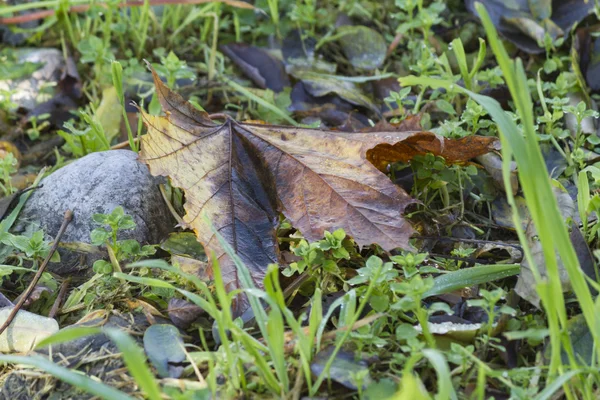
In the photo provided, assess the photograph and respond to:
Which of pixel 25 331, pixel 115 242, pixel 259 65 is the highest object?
pixel 259 65

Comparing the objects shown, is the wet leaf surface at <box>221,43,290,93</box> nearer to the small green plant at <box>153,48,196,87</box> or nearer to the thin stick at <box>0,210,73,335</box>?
the small green plant at <box>153,48,196,87</box>

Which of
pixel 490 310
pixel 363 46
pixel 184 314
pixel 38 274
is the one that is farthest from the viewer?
pixel 363 46

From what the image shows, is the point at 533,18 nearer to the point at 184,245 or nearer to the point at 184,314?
the point at 184,245

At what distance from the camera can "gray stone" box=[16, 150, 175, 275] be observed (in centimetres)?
188

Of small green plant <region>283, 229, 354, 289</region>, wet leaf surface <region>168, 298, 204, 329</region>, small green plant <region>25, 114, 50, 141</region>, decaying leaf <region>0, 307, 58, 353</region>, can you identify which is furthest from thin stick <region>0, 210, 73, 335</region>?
small green plant <region>25, 114, 50, 141</region>

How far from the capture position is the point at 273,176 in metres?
1.83

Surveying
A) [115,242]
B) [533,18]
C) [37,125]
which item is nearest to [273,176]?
[115,242]

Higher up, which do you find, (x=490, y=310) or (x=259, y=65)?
(x=259, y=65)

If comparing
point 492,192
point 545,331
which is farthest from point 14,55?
point 545,331

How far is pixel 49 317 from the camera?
1677 mm

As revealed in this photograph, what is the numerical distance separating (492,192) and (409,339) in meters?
0.80

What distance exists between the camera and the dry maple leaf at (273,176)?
5.50 ft

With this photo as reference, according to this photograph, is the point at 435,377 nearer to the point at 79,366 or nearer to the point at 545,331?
the point at 545,331

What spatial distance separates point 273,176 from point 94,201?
1.64 feet
